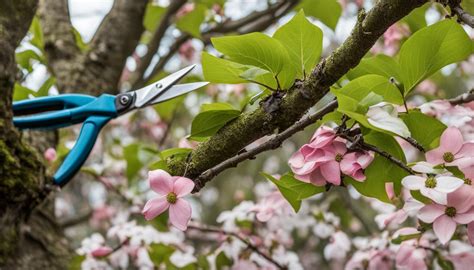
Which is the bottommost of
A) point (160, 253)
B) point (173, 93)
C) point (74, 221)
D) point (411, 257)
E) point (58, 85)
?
point (74, 221)

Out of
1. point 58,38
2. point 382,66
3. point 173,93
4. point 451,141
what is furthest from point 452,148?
point 58,38

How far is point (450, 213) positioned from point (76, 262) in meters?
0.76

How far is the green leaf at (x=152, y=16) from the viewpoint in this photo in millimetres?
1207

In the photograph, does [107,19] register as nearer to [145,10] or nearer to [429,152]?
[145,10]

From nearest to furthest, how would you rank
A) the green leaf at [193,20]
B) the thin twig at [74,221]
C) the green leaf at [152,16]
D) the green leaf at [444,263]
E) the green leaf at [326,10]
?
the green leaf at [444,263] < the green leaf at [326,10] < the green leaf at [193,20] < the green leaf at [152,16] < the thin twig at [74,221]

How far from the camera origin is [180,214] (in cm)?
49

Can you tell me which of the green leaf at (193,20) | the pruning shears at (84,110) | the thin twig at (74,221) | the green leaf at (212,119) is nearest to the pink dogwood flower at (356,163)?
the green leaf at (212,119)

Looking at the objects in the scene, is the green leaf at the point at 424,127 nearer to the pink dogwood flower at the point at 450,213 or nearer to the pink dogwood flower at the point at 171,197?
the pink dogwood flower at the point at 450,213

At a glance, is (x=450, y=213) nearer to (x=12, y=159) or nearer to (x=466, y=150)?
(x=466, y=150)

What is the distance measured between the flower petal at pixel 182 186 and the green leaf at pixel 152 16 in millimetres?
783

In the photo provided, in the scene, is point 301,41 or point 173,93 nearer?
point 301,41

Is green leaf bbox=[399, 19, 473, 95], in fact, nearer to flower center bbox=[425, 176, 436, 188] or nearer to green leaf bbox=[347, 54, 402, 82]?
green leaf bbox=[347, 54, 402, 82]

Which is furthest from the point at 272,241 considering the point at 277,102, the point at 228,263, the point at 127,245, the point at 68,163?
the point at 277,102

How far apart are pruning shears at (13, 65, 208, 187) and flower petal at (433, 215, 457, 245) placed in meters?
0.32
